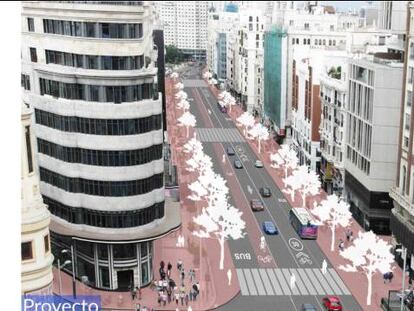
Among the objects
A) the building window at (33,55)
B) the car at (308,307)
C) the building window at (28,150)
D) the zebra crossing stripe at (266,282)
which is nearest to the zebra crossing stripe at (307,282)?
the zebra crossing stripe at (266,282)

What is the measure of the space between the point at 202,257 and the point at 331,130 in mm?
27882

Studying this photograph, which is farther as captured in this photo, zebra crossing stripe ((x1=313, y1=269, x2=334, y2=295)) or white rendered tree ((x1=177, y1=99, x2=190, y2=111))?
white rendered tree ((x1=177, y1=99, x2=190, y2=111))

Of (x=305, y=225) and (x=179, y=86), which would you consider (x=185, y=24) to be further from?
(x=305, y=225)

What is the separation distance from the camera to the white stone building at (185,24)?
16125 cm

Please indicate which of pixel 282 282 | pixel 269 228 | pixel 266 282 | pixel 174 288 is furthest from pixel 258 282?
pixel 269 228

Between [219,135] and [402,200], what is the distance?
58.8m

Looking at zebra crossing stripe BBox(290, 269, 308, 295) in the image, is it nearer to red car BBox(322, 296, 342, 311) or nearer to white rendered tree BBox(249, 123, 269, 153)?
red car BBox(322, 296, 342, 311)

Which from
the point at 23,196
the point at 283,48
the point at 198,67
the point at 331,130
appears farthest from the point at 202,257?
the point at 198,67

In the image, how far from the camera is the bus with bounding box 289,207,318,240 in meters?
53.6

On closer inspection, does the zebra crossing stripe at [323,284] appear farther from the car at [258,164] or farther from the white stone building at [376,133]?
the car at [258,164]

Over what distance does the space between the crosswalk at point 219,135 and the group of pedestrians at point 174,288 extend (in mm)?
55603

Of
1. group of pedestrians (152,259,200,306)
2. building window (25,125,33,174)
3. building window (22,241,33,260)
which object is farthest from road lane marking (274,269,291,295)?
building window (25,125,33,174)

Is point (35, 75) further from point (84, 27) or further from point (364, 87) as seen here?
point (364, 87)

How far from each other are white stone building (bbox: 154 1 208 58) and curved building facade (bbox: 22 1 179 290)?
109m
